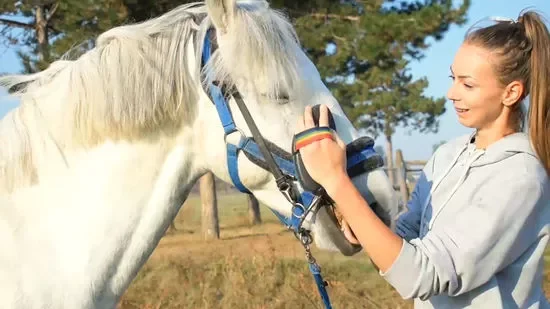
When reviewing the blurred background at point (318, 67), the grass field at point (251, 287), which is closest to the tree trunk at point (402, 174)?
the blurred background at point (318, 67)

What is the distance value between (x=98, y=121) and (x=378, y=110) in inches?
873

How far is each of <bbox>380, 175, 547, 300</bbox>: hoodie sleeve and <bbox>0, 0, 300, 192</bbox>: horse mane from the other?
0.74 meters

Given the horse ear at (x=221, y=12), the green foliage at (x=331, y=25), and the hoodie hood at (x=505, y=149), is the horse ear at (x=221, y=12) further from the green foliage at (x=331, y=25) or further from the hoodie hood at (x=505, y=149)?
the green foliage at (x=331, y=25)

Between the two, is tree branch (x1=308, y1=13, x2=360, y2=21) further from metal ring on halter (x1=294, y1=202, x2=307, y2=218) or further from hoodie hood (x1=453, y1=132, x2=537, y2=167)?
hoodie hood (x1=453, y1=132, x2=537, y2=167)

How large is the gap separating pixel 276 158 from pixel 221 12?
48 cm

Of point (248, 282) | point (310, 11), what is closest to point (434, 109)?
point (310, 11)

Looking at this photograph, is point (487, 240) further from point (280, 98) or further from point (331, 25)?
point (331, 25)

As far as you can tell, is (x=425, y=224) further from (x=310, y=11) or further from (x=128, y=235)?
(x=310, y=11)

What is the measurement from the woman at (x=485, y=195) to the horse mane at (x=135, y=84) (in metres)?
0.39

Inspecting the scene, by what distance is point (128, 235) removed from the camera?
2.00 metres

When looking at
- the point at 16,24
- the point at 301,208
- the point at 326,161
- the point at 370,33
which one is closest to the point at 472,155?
the point at 326,161

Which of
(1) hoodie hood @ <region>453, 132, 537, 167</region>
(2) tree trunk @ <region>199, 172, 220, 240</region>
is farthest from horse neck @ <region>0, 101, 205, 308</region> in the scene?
(2) tree trunk @ <region>199, 172, 220, 240</region>

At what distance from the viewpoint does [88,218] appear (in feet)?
6.42

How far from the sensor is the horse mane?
2.00 m
